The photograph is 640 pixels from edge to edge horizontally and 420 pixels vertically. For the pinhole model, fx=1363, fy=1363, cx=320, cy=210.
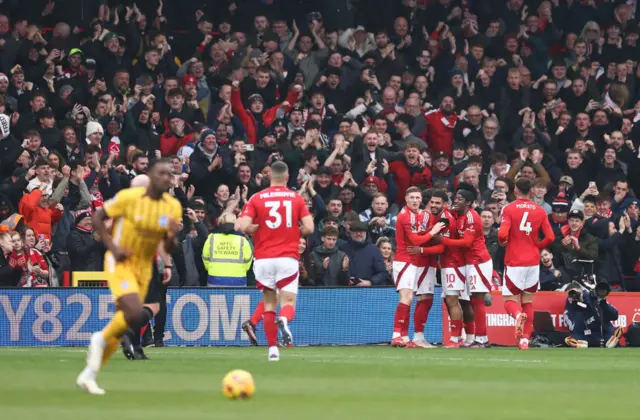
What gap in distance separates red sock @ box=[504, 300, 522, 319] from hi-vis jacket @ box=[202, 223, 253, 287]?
4.46 metres

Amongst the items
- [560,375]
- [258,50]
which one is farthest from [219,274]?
[560,375]

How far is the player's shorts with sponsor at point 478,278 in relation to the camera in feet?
68.2

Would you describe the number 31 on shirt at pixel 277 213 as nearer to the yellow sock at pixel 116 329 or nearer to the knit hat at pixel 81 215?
the yellow sock at pixel 116 329

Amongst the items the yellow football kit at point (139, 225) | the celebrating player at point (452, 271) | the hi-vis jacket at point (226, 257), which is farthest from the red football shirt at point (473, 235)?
the yellow football kit at point (139, 225)

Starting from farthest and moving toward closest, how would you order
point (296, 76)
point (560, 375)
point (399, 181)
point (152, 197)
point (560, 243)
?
point (296, 76) < point (399, 181) < point (560, 243) < point (560, 375) < point (152, 197)

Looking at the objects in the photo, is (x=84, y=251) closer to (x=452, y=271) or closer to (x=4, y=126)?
(x=4, y=126)

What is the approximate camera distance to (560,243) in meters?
24.3

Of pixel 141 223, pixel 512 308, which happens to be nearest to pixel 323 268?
pixel 512 308

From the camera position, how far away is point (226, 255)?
2250cm

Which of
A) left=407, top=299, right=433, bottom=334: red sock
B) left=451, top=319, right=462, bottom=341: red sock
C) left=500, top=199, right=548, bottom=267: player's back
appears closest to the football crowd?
left=500, top=199, right=548, bottom=267: player's back

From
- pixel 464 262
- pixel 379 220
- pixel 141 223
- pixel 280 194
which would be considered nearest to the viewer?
pixel 141 223

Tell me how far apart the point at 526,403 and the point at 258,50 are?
58.0 ft

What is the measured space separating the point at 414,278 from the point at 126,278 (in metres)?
9.52

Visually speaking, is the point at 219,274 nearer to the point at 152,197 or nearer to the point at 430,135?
the point at 430,135
